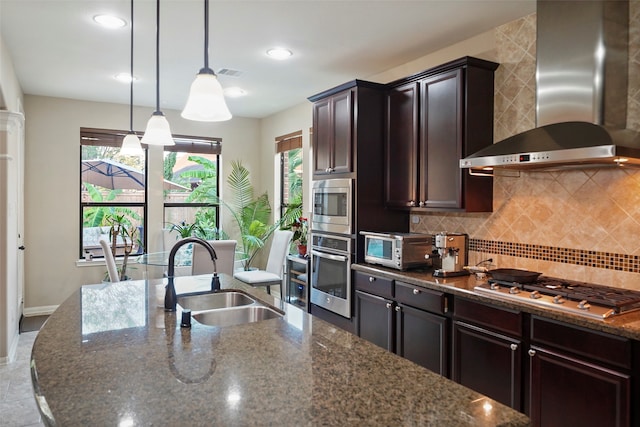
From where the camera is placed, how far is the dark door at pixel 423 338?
9.44 ft

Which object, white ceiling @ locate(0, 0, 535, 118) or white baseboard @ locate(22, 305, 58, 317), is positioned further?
white baseboard @ locate(22, 305, 58, 317)

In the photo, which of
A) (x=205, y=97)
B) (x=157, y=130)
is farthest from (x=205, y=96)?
(x=157, y=130)

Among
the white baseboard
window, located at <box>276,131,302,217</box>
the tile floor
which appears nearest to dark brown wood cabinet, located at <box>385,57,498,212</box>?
window, located at <box>276,131,302,217</box>

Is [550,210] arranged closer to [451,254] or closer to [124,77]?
[451,254]

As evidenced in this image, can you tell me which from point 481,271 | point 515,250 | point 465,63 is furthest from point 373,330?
point 465,63

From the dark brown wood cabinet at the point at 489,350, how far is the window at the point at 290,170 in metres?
3.28

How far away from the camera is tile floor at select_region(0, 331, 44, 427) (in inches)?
114

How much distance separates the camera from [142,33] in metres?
3.32

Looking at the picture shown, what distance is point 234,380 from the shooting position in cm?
131

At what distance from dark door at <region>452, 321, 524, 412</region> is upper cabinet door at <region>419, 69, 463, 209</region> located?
0.92 meters

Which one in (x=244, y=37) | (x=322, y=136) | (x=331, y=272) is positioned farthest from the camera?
(x=322, y=136)

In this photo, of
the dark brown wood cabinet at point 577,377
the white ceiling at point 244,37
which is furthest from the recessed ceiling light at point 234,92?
the dark brown wood cabinet at point 577,377

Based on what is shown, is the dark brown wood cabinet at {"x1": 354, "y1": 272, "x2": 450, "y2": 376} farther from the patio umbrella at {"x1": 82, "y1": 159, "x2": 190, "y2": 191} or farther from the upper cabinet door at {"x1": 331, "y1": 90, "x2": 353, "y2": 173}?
the patio umbrella at {"x1": 82, "y1": 159, "x2": 190, "y2": 191}

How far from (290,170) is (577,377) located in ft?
14.9
